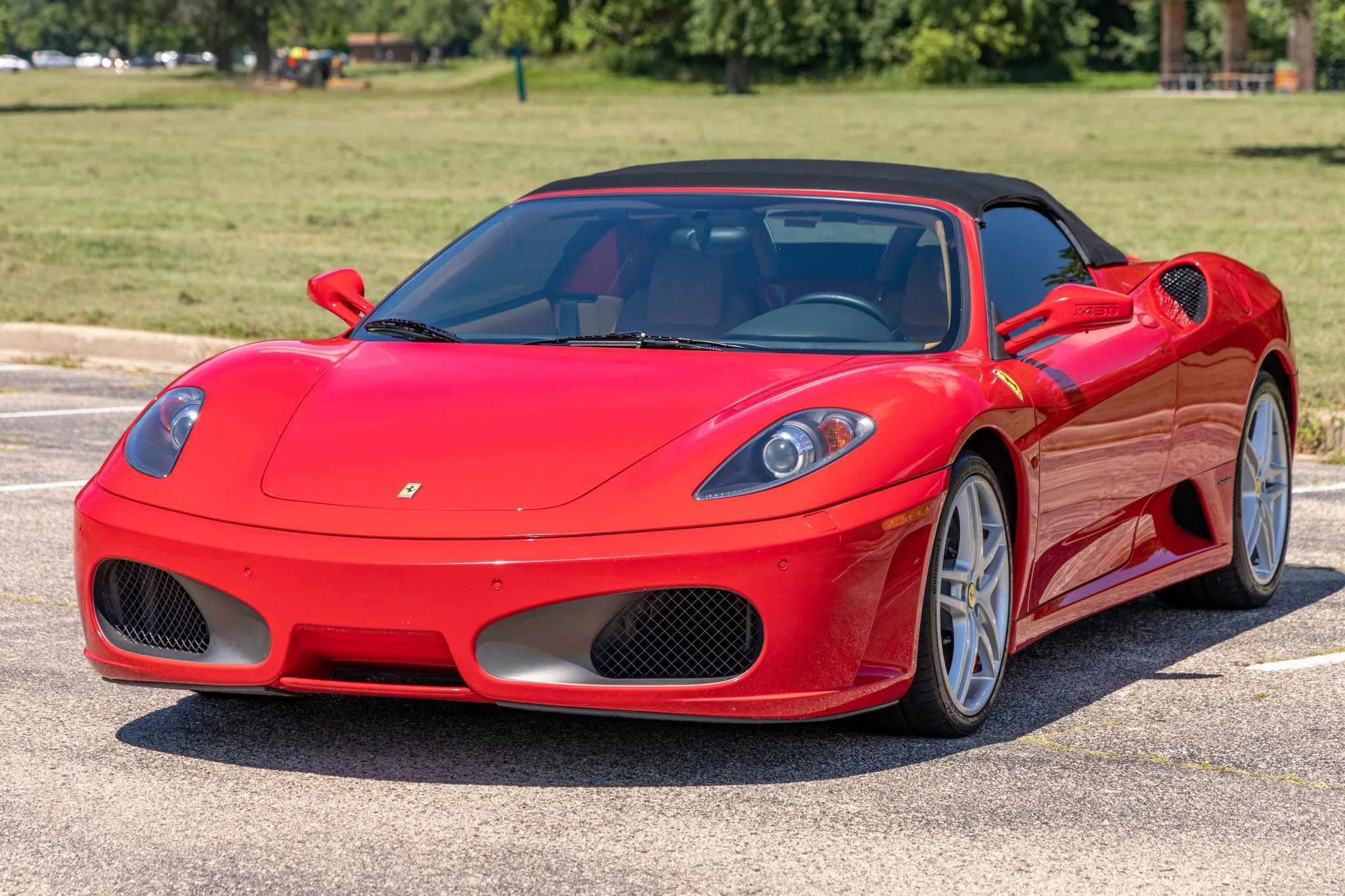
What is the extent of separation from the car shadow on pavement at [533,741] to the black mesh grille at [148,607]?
285mm

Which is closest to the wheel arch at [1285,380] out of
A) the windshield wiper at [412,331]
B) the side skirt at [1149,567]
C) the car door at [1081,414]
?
the side skirt at [1149,567]

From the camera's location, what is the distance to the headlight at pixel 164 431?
4.46 metres

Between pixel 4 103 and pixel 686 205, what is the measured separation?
60024mm

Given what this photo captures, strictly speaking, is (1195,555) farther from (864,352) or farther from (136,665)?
(136,665)

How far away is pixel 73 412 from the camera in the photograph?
9961mm

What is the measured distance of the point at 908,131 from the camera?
4425cm

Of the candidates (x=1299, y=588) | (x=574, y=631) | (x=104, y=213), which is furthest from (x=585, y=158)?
(x=574, y=631)

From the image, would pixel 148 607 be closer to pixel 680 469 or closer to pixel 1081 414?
pixel 680 469

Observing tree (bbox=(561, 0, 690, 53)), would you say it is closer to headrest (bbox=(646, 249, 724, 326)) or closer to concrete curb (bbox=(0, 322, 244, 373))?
concrete curb (bbox=(0, 322, 244, 373))

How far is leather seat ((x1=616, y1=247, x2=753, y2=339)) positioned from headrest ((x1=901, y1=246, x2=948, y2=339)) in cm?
41

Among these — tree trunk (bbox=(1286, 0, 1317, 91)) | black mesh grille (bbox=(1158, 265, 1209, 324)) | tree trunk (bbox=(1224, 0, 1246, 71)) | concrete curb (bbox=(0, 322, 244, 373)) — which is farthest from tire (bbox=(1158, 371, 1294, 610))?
Result: tree trunk (bbox=(1224, 0, 1246, 71))

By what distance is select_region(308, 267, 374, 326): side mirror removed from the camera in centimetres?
554

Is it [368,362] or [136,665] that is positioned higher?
[368,362]

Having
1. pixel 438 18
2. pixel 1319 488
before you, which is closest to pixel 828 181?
pixel 1319 488
